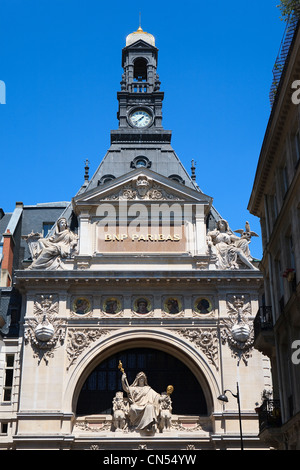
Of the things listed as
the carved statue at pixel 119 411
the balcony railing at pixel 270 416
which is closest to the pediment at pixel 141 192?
the carved statue at pixel 119 411

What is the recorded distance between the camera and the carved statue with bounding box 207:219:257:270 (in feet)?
155

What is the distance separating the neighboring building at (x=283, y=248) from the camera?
87.9ft

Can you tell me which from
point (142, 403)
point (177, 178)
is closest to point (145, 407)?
point (142, 403)

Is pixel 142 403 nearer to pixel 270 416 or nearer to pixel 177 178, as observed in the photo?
pixel 270 416

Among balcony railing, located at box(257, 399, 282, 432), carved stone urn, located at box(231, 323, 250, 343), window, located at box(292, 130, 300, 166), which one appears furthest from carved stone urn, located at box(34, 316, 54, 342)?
window, located at box(292, 130, 300, 166)

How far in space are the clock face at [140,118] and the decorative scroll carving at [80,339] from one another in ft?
59.2

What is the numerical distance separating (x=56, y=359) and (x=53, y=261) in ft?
21.1

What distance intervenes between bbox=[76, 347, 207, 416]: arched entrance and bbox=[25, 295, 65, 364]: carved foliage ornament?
3.28m

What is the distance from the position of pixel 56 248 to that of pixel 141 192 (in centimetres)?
680

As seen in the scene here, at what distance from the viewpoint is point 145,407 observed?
43.9 meters

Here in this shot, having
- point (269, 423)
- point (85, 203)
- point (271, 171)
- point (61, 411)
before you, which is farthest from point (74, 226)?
point (269, 423)

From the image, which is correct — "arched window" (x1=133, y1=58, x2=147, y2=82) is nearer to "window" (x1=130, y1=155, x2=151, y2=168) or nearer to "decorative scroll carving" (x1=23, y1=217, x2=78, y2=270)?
"window" (x1=130, y1=155, x2=151, y2=168)

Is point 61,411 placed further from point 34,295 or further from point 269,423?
point 269,423

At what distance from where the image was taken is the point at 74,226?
163 ft
